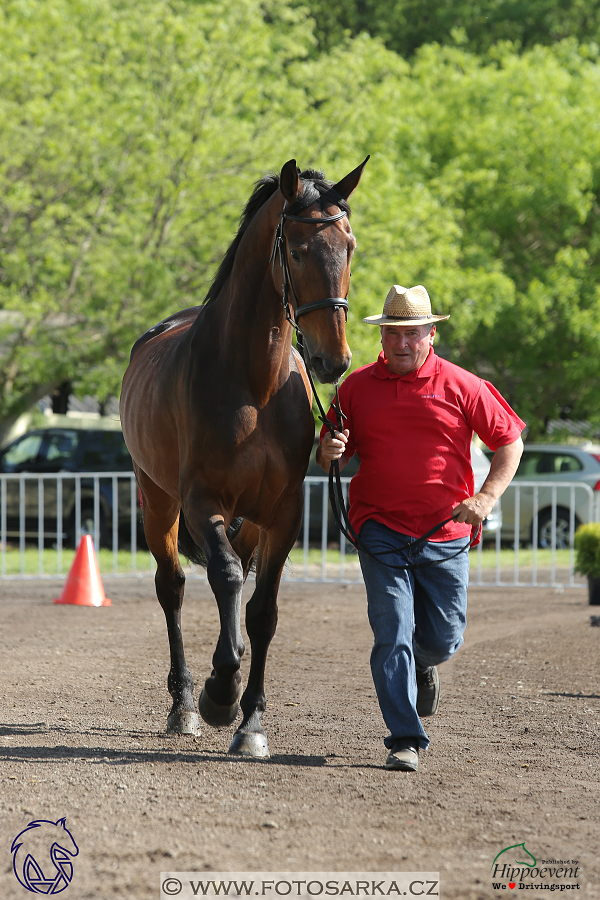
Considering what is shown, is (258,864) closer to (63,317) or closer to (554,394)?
(63,317)

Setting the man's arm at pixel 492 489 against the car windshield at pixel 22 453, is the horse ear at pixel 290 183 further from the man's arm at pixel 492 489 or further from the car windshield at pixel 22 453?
the car windshield at pixel 22 453

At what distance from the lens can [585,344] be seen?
2092 cm

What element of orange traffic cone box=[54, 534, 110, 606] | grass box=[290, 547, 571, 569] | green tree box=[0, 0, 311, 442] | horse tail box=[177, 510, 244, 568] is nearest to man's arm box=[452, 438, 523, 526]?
horse tail box=[177, 510, 244, 568]

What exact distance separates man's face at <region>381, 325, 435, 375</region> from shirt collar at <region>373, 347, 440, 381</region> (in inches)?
0.9

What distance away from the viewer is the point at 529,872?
122 inches

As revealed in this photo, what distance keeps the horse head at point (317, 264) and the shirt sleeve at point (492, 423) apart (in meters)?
0.77

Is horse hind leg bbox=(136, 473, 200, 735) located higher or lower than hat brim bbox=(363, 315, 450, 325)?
lower

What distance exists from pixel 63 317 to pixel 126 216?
1900 millimetres

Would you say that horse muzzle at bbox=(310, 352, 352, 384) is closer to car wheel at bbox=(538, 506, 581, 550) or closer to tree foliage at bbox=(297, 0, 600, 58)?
car wheel at bbox=(538, 506, 581, 550)

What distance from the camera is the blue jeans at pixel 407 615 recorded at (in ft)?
14.1

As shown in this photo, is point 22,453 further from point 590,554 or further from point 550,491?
point 590,554

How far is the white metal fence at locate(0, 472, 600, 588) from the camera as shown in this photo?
12555 mm

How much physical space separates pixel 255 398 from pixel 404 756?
167 cm

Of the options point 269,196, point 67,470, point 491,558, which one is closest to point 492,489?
point 269,196
